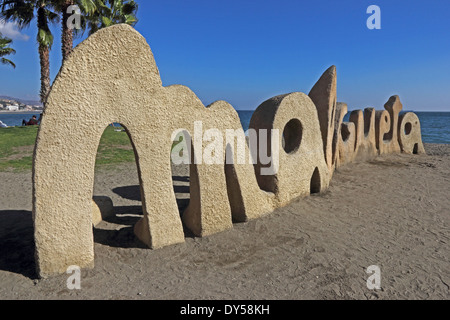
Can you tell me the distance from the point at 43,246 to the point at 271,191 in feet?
13.0

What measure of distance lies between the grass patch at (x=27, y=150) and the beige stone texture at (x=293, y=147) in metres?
7.43

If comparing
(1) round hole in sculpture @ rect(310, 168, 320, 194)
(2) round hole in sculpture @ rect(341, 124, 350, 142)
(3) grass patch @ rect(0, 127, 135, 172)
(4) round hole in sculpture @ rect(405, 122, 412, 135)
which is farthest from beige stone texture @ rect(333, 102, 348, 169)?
(3) grass patch @ rect(0, 127, 135, 172)

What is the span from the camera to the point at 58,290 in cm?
363

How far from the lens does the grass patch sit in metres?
11.2

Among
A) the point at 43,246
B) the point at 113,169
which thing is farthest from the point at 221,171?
the point at 113,169

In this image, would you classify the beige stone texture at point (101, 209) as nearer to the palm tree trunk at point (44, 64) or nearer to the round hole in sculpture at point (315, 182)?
the round hole in sculpture at point (315, 182)

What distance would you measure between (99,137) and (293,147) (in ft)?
13.9

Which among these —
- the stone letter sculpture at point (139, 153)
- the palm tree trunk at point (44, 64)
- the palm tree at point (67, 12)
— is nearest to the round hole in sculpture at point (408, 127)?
the stone letter sculpture at point (139, 153)

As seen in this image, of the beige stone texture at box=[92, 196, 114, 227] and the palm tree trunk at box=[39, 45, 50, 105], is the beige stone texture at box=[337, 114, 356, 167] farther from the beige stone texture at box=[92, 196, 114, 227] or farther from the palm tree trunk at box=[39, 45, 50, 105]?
the palm tree trunk at box=[39, 45, 50, 105]

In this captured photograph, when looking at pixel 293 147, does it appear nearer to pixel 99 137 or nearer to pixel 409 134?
pixel 99 137

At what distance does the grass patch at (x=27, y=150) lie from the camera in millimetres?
11239

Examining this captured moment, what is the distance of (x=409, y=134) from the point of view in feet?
43.4

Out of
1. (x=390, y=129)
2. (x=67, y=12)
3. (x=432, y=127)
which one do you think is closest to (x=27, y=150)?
(x=67, y=12)
